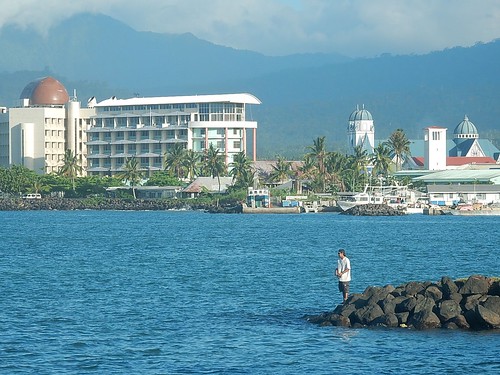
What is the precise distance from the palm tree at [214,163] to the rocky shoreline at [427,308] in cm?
12633

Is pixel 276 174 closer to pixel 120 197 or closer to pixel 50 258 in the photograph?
pixel 120 197

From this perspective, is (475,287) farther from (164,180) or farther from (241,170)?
(164,180)

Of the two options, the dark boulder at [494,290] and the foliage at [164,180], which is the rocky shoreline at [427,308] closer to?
the dark boulder at [494,290]

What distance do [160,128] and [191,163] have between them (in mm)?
13673

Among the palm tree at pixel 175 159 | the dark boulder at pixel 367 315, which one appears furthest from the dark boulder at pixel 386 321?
the palm tree at pixel 175 159

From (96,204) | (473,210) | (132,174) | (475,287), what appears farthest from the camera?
(132,174)

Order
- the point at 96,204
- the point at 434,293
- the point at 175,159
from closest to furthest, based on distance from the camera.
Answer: the point at 434,293 < the point at 96,204 < the point at 175,159

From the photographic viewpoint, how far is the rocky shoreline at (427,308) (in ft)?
127

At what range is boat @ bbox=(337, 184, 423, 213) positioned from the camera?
6334 inches

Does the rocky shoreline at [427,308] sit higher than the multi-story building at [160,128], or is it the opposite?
the multi-story building at [160,128]

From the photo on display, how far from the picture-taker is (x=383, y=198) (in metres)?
164

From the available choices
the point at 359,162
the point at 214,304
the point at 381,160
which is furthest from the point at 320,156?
the point at 214,304

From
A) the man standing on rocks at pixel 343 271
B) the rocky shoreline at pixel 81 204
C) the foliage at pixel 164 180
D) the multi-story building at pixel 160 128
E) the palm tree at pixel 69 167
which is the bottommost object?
the man standing on rocks at pixel 343 271

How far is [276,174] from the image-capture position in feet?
566
